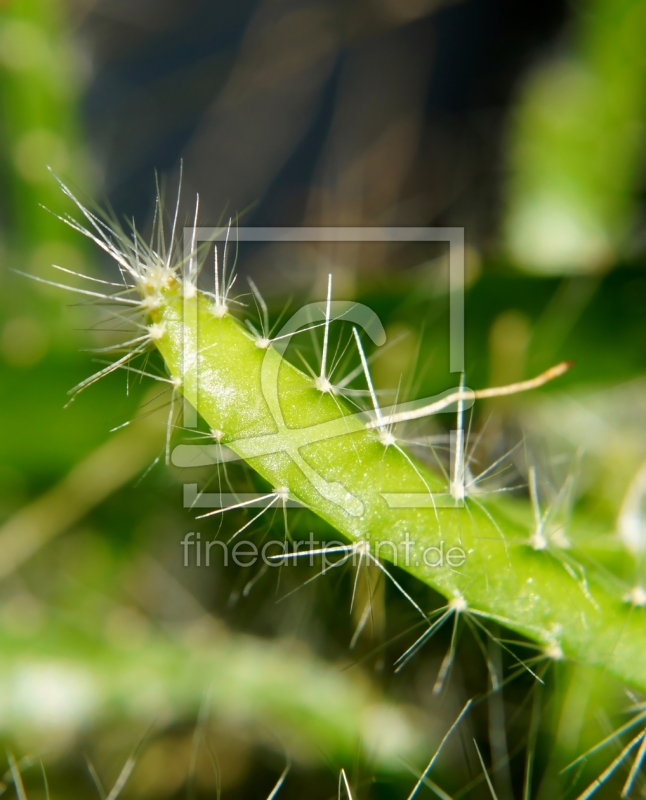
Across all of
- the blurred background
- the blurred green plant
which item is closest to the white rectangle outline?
the blurred background

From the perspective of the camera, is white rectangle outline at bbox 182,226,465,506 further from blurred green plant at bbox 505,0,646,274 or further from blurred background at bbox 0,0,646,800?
blurred green plant at bbox 505,0,646,274

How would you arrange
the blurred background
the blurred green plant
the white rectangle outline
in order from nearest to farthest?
the blurred background
the white rectangle outline
the blurred green plant

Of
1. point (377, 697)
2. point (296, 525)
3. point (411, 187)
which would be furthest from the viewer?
point (411, 187)

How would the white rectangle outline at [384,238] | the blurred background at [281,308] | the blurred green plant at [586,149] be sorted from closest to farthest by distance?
the blurred background at [281,308], the white rectangle outline at [384,238], the blurred green plant at [586,149]

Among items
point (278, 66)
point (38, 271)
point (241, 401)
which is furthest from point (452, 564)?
point (278, 66)

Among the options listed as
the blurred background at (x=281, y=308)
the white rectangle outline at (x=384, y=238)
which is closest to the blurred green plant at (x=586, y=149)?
the blurred background at (x=281, y=308)

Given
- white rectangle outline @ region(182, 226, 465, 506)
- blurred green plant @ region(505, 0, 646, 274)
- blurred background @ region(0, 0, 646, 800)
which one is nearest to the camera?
blurred background @ region(0, 0, 646, 800)

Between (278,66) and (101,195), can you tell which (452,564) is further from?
(278,66)

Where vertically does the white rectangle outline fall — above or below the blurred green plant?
below

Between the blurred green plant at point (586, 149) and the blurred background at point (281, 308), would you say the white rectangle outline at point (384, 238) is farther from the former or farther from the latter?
the blurred green plant at point (586, 149)
